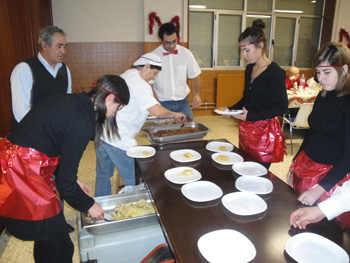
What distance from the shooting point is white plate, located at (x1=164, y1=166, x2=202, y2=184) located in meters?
1.41

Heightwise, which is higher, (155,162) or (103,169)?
(155,162)

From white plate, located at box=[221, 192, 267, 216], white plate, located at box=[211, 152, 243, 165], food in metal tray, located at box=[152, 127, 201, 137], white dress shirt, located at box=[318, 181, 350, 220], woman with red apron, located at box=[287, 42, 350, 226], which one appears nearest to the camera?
white dress shirt, located at box=[318, 181, 350, 220]

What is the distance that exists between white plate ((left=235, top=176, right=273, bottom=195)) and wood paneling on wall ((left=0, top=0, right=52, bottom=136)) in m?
2.27

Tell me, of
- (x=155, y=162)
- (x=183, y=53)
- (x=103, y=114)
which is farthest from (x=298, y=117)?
(x=103, y=114)

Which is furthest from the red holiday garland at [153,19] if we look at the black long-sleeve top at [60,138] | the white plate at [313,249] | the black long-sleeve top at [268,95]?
the white plate at [313,249]

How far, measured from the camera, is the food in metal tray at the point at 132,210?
1417 millimetres

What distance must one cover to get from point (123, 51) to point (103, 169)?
13.2 feet

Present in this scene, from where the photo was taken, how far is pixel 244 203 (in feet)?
3.93

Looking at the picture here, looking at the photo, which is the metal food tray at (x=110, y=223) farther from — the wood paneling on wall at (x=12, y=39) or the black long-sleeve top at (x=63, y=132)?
the wood paneling on wall at (x=12, y=39)

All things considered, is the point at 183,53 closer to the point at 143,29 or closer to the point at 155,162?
Answer: the point at 155,162

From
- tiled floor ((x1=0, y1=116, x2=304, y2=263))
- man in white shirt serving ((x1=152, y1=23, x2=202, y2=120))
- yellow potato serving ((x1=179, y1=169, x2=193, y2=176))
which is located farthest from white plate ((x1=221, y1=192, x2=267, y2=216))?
man in white shirt serving ((x1=152, y1=23, x2=202, y2=120))

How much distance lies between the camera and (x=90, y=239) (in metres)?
1.26

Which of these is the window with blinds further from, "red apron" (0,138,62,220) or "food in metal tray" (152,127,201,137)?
"red apron" (0,138,62,220)

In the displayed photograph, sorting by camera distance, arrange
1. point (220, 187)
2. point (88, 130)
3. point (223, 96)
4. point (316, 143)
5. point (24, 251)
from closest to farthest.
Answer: point (88, 130) < point (220, 187) < point (316, 143) < point (24, 251) < point (223, 96)
